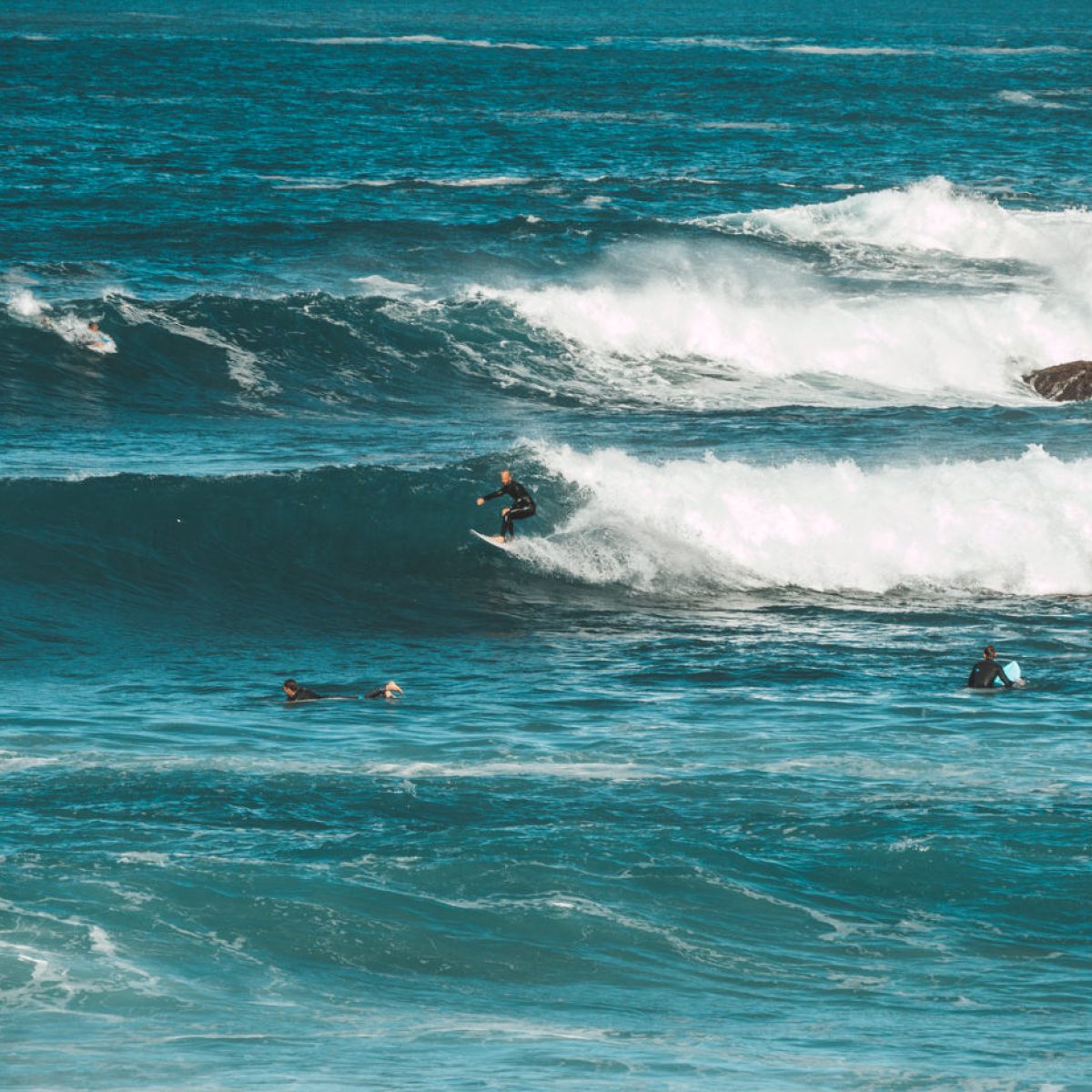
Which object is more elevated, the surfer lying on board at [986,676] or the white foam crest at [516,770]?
the surfer lying on board at [986,676]

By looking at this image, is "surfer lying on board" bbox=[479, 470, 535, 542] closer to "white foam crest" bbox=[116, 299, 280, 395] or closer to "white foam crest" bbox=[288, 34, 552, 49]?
"white foam crest" bbox=[116, 299, 280, 395]

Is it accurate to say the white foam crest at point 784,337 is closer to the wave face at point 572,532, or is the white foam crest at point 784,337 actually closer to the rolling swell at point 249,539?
the wave face at point 572,532

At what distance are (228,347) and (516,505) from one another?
11385mm

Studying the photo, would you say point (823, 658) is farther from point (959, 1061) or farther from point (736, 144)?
point (736, 144)

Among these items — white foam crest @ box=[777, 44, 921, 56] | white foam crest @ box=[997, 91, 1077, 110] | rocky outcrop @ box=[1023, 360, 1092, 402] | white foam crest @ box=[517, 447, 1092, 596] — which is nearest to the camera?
white foam crest @ box=[517, 447, 1092, 596]

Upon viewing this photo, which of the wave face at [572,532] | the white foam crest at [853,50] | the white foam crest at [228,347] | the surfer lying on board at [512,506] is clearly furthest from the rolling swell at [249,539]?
the white foam crest at [853,50]

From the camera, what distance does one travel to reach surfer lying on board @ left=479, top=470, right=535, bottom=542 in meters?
25.0

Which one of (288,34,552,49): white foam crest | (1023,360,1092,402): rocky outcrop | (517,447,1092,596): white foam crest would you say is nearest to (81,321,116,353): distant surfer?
(517,447,1092,596): white foam crest

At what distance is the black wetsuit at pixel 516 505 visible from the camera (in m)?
25.1

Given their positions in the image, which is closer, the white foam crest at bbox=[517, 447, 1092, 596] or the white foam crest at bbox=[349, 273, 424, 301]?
the white foam crest at bbox=[517, 447, 1092, 596]

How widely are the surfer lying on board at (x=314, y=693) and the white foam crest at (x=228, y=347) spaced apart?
14.2 metres

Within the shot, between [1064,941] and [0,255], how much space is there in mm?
33620

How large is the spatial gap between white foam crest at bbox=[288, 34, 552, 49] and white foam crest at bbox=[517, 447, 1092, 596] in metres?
86.3

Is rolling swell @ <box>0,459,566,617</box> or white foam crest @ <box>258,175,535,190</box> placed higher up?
white foam crest @ <box>258,175,535,190</box>
